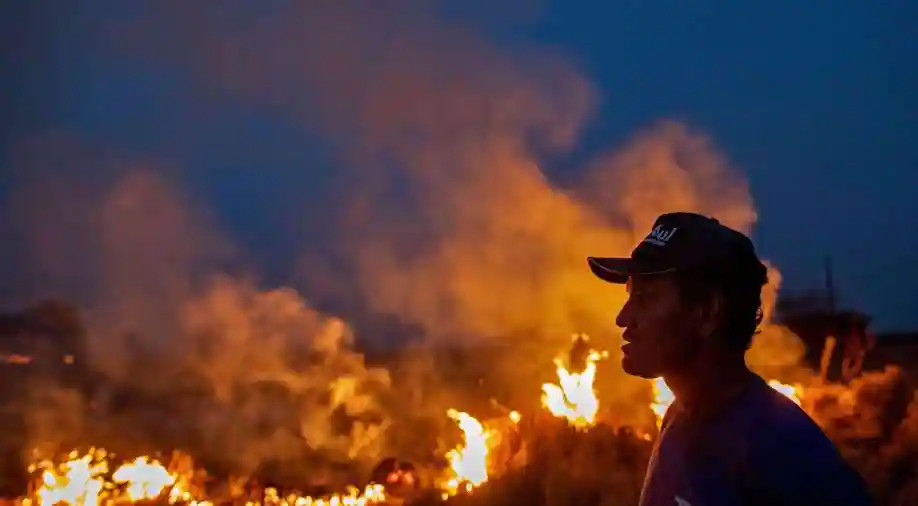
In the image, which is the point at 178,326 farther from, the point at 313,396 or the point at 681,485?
the point at 681,485

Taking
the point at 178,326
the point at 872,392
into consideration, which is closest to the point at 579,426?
the point at 872,392

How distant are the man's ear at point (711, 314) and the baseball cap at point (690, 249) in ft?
0.22

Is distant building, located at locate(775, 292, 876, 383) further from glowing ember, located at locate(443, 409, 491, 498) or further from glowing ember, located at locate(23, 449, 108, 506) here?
glowing ember, located at locate(23, 449, 108, 506)

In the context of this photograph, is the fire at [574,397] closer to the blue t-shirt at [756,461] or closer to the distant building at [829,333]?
the distant building at [829,333]

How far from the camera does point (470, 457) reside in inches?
420

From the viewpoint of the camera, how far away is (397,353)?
1636 centimetres

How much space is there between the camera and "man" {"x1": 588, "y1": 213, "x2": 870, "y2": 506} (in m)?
1.82

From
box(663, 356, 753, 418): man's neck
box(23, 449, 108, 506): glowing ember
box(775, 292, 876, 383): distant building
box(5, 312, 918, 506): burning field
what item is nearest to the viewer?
box(663, 356, 753, 418): man's neck

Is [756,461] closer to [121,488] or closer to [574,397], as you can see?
[121,488]

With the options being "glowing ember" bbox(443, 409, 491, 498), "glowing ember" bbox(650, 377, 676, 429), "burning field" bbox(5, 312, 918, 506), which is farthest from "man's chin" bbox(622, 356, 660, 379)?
"glowing ember" bbox(650, 377, 676, 429)

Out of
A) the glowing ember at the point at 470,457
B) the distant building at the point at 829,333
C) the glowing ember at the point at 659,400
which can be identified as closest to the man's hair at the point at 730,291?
the glowing ember at the point at 470,457

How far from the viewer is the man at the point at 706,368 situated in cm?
182

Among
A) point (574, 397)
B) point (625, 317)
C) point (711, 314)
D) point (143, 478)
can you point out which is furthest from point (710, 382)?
point (574, 397)

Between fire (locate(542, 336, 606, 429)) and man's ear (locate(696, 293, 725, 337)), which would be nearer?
man's ear (locate(696, 293, 725, 337))
